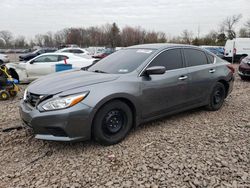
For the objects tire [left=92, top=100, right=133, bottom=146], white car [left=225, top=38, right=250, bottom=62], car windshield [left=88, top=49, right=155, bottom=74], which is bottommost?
tire [left=92, top=100, right=133, bottom=146]

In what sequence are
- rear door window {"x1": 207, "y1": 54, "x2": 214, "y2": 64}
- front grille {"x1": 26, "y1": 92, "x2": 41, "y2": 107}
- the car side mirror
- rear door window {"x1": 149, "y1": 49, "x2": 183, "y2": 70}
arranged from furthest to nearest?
1. rear door window {"x1": 207, "y1": 54, "x2": 214, "y2": 64}
2. rear door window {"x1": 149, "y1": 49, "x2": 183, "y2": 70}
3. the car side mirror
4. front grille {"x1": 26, "y1": 92, "x2": 41, "y2": 107}

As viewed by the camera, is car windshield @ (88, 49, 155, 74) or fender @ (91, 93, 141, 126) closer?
fender @ (91, 93, 141, 126)

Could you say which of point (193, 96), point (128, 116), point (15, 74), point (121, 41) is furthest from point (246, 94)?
point (121, 41)

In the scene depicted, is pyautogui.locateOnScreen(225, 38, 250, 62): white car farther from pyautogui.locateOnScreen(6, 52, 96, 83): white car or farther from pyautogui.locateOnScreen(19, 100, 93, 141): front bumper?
pyautogui.locateOnScreen(19, 100, 93, 141): front bumper

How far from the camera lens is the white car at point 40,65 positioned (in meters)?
8.11

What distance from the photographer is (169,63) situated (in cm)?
379

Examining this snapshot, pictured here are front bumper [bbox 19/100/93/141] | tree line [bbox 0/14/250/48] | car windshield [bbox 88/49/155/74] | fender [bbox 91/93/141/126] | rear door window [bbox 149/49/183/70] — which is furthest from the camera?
tree line [bbox 0/14/250/48]

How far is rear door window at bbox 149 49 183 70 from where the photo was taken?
3617 millimetres

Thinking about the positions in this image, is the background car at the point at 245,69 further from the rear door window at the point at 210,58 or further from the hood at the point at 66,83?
the hood at the point at 66,83

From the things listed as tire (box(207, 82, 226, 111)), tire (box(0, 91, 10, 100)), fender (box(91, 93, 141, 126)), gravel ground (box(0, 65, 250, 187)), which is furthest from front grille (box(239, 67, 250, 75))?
tire (box(0, 91, 10, 100))

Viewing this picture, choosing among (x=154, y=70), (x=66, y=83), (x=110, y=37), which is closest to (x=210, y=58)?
(x=154, y=70)

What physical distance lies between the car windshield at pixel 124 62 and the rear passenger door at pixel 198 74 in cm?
91

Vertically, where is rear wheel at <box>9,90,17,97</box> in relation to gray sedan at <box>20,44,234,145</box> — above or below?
below

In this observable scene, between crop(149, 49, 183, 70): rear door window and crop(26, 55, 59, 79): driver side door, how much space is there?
5887 millimetres
